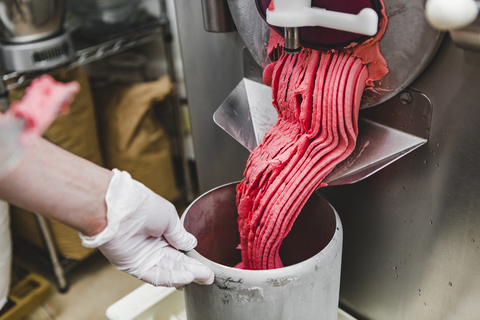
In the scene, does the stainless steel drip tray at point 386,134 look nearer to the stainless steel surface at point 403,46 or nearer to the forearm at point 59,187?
the stainless steel surface at point 403,46

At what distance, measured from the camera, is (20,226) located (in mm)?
1544

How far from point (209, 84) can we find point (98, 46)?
2.21 feet

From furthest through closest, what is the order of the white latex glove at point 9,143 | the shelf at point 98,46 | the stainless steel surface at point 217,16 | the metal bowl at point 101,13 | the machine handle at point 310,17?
the metal bowl at point 101,13 < the shelf at point 98,46 < the stainless steel surface at point 217,16 < the machine handle at point 310,17 < the white latex glove at point 9,143

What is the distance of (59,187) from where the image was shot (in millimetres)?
462

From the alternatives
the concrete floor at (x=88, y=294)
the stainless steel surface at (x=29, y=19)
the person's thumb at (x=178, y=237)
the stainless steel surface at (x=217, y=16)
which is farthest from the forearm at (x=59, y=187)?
the concrete floor at (x=88, y=294)

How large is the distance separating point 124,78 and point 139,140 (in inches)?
11.1

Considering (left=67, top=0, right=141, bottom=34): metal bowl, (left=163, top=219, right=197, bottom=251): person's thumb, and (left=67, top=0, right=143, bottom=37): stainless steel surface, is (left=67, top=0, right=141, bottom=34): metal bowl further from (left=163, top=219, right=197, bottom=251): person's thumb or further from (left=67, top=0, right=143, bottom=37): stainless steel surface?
(left=163, top=219, right=197, bottom=251): person's thumb

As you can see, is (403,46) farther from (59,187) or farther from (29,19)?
(29,19)

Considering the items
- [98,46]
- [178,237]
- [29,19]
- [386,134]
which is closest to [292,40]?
[386,134]

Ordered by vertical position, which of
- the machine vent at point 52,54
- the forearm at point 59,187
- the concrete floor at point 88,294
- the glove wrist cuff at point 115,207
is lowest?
the concrete floor at point 88,294

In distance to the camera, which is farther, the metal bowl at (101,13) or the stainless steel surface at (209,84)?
the metal bowl at (101,13)

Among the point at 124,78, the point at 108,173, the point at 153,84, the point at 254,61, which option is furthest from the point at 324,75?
the point at 124,78

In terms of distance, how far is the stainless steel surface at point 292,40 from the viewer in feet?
1.79

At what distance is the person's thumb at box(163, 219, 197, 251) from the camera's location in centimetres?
58
